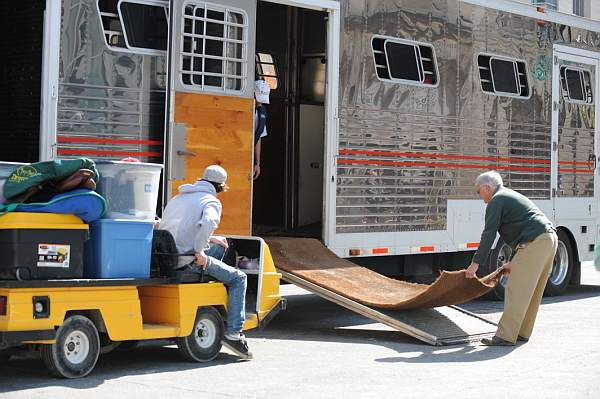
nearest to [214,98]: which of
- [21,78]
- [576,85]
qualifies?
[21,78]

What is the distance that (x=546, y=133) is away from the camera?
48.1ft

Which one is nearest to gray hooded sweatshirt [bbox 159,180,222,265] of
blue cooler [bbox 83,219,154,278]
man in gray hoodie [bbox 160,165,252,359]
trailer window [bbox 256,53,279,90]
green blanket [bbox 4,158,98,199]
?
man in gray hoodie [bbox 160,165,252,359]

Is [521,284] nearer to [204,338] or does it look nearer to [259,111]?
[204,338]

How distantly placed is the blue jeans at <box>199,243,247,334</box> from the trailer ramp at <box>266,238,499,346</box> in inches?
62.2

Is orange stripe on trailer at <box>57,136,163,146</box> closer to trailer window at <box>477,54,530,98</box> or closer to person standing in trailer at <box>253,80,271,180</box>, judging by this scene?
person standing in trailer at <box>253,80,271,180</box>

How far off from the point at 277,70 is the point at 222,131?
10.3 feet

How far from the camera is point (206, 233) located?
8570 mm

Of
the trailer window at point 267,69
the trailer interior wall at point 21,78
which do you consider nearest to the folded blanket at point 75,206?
the trailer interior wall at point 21,78

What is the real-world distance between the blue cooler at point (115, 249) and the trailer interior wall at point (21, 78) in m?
1.62

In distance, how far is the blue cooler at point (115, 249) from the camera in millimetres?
8125

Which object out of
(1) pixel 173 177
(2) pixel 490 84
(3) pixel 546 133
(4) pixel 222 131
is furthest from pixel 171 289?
(3) pixel 546 133

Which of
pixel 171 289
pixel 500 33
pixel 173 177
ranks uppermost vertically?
pixel 500 33

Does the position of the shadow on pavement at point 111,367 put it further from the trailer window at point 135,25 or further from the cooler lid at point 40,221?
the trailer window at point 135,25

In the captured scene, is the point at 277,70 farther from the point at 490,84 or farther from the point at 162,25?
the point at 162,25
